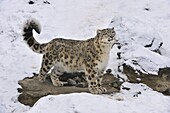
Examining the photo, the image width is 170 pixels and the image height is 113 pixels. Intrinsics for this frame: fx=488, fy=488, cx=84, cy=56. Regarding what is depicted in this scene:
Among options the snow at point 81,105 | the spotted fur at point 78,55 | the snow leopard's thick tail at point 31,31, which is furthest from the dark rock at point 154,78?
the snow at point 81,105

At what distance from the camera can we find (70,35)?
1296cm

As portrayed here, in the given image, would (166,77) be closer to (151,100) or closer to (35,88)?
(151,100)

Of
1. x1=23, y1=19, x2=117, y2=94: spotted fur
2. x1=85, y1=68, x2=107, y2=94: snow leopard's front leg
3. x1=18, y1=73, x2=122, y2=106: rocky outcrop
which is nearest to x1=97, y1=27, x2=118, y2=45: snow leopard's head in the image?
x1=23, y1=19, x2=117, y2=94: spotted fur

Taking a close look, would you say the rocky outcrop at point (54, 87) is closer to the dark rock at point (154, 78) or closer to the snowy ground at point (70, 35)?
the snowy ground at point (70, 35)

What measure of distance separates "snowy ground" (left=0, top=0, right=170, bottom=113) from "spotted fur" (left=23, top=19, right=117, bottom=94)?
1.71 ft

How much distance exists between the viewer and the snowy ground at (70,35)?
6.79m

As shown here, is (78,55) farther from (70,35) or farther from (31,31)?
(70,35)

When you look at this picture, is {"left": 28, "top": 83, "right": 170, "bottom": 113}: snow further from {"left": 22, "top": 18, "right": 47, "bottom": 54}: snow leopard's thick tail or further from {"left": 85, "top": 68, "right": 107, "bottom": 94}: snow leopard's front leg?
{"left": 22, "top": 18, "right": 47, "bottom": 54}: snow leopard's thick tail

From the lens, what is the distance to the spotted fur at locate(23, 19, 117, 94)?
8.84 meters

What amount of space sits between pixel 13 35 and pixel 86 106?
6.56 metres

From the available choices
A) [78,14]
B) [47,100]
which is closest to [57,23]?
[78,14]

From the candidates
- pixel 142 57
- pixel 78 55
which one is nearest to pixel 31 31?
pixel 78 55

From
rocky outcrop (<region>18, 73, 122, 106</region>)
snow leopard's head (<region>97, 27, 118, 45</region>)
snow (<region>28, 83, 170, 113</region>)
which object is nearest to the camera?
snow (<region>28, 83, 170, 113</region>)

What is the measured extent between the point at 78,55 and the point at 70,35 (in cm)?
381
